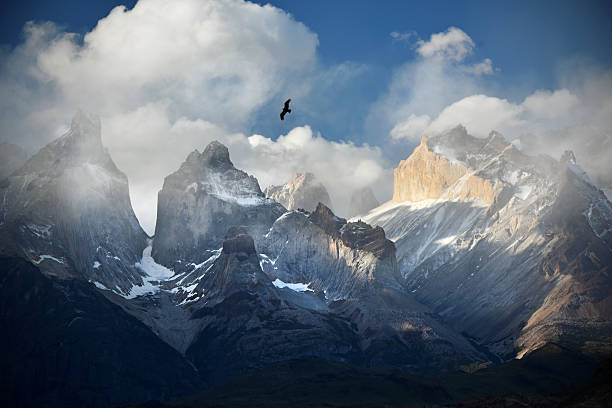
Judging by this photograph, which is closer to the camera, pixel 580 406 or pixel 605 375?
pixel 580 406

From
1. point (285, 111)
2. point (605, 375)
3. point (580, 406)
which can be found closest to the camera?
point (285, 111)

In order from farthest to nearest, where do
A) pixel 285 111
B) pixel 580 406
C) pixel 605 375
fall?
pixel 605 375 < pixel 580 406 < pixel 285 111

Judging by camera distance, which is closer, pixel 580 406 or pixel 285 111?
pixel 285 111

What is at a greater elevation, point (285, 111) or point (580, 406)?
point (285, 111)

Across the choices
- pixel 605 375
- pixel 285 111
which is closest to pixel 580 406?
pixel 605 375

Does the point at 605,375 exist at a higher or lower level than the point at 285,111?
lower

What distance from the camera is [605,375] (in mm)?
180875

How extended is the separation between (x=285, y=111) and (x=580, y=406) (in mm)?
90363

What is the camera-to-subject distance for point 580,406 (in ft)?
530

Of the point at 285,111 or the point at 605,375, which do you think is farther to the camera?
the point at 605,375

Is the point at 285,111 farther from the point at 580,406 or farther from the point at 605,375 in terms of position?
the point at 605,375

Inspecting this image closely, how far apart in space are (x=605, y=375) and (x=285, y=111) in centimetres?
10672

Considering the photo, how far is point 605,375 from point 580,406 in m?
23.1
